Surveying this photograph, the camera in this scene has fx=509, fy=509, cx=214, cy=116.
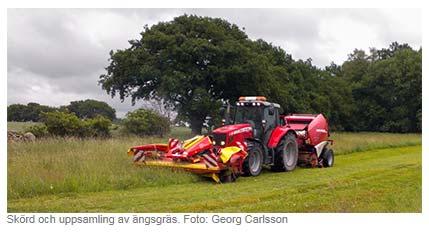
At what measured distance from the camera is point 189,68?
31.4 meters

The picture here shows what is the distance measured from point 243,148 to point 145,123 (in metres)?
14.3

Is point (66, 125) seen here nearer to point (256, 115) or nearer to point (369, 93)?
point (256, 115)

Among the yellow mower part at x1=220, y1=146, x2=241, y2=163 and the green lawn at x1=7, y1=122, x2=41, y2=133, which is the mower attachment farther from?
the green lawn at x1=7, y1=122, x2=41, y2=133

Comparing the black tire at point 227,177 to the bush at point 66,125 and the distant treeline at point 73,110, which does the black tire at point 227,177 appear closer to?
the distant treeline at point 73,110

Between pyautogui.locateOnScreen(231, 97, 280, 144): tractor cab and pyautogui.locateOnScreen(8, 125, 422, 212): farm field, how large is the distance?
1182 millimetres

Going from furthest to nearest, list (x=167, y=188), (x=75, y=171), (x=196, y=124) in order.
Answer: (x=196, y=124) < (x=75, y=171) < (x=167, y=188)

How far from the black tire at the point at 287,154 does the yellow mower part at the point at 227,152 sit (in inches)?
92.1

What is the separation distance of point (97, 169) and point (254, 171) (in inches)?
157


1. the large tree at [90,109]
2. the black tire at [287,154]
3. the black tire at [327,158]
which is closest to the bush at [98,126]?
the large tree at [90,109]

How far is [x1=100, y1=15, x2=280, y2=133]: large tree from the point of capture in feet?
102

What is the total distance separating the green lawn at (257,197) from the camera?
27.3ft

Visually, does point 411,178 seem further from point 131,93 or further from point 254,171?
point 131,93

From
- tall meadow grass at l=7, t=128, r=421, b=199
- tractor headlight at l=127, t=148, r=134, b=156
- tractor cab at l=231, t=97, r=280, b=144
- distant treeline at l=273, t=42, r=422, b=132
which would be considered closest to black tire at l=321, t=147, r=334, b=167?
tractor cab at l=231, t=97, r=280, b=144

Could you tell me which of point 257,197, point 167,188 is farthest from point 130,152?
point 257,197
